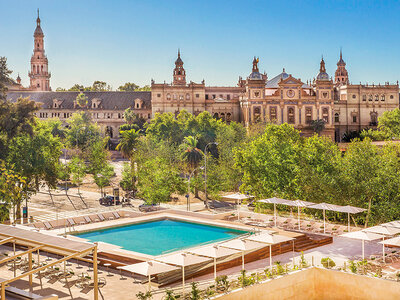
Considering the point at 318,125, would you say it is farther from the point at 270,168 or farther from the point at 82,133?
the point at 270,168

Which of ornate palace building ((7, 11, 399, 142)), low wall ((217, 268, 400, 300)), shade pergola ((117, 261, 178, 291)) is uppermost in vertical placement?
ornate palace building ((7, 11, 399, 142))

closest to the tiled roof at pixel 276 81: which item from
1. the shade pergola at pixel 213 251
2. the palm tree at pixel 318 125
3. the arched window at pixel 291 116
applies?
the arched window at pixel 291 116

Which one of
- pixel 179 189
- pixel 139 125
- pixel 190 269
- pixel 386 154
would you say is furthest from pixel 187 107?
pixel 190 269

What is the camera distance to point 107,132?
392 feet

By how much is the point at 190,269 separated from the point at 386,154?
2626 centimetres

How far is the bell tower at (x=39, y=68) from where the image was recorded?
134m

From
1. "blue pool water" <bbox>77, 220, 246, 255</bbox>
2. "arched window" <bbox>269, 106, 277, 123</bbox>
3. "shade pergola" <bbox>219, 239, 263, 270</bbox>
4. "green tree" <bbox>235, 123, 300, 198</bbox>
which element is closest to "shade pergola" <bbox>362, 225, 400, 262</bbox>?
"shade pergola" <bbox>219, 239, 263, 270</bbox>

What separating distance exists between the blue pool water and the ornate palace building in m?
64.2

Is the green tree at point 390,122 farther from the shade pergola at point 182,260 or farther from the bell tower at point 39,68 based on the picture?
the shade pergola at point 182,260

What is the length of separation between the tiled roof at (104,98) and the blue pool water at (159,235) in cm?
8125

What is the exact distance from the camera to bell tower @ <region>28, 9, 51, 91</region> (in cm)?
13438

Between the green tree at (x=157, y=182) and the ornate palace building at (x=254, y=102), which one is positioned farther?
the ornate palace building at (x=254, y=102)

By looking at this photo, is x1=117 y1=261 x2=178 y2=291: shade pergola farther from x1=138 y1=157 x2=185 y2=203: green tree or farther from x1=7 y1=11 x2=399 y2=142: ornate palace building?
x1=7 y1=11 x2=399 y2=142: ornate palace building

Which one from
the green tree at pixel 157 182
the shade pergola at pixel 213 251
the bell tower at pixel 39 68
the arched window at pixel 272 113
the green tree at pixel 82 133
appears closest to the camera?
the shade pergola at pixel 213 251
